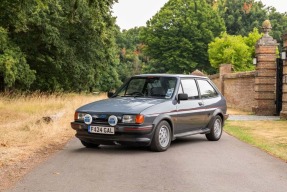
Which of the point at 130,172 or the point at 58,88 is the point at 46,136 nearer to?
the point at 130,172

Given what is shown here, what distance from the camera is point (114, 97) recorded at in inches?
427

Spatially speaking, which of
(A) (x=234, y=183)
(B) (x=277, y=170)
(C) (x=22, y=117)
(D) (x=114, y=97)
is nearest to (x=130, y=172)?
(A) (x=234, y=183)

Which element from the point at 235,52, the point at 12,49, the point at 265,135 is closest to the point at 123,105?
the point at 265,135

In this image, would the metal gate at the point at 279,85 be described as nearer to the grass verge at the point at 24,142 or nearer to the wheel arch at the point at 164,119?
the grass verge at the point at 24,142

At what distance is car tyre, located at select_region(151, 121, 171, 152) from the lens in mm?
9305

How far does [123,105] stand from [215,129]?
3.28 meters

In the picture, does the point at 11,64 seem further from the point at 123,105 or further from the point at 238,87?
the point at 123,105

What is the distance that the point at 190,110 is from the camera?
10.7m

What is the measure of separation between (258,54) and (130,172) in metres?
17.0

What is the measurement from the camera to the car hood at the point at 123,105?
919cm

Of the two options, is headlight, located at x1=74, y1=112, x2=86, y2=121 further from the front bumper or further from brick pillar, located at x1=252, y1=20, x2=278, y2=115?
brick pillar, located at x1=252, y1=20, x2=278, y2=115

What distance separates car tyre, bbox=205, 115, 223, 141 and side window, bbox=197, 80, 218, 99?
0.61 m

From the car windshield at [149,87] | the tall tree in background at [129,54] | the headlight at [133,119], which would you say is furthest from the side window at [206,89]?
the tall tree in background at [129,54]

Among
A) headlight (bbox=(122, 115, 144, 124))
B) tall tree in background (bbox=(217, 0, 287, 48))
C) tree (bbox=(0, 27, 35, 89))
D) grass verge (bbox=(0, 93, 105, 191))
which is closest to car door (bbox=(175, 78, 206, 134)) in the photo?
headlight (bbox=(122, 115, 144, 124))
